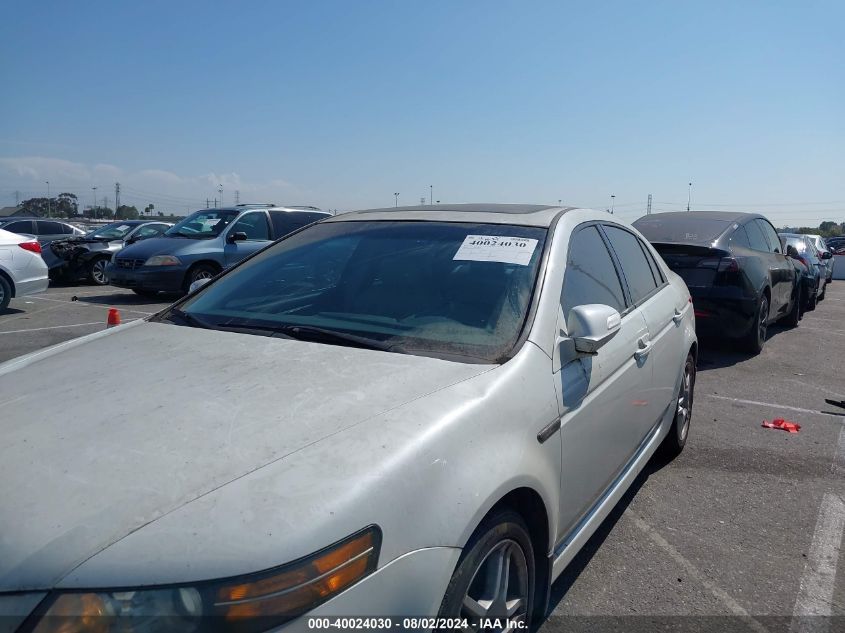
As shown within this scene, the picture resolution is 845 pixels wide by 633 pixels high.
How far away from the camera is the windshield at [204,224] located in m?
13.1

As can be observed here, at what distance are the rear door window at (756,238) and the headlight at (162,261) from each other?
9.19m

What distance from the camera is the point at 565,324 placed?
279cm

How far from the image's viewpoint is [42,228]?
1856cm

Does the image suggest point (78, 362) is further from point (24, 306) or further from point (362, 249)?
point (24, 306)

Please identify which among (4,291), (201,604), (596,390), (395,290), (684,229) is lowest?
(4,291)

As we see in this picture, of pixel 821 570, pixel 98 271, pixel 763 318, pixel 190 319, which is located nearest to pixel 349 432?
pixel 190 319

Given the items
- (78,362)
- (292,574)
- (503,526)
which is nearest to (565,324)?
(503,526)

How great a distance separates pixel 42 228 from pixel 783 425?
1873cm

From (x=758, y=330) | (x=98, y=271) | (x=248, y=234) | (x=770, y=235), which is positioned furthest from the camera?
(x=98, y=271)

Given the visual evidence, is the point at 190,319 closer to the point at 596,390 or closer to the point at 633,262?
the point at 596,390

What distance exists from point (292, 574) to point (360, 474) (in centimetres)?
30

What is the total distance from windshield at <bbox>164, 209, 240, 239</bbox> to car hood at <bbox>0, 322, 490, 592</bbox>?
10622 millimetres

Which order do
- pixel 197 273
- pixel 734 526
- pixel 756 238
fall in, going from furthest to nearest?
pixel 197 273
pixel 756 238
pixel 734 526

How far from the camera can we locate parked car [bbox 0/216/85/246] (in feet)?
59.1
